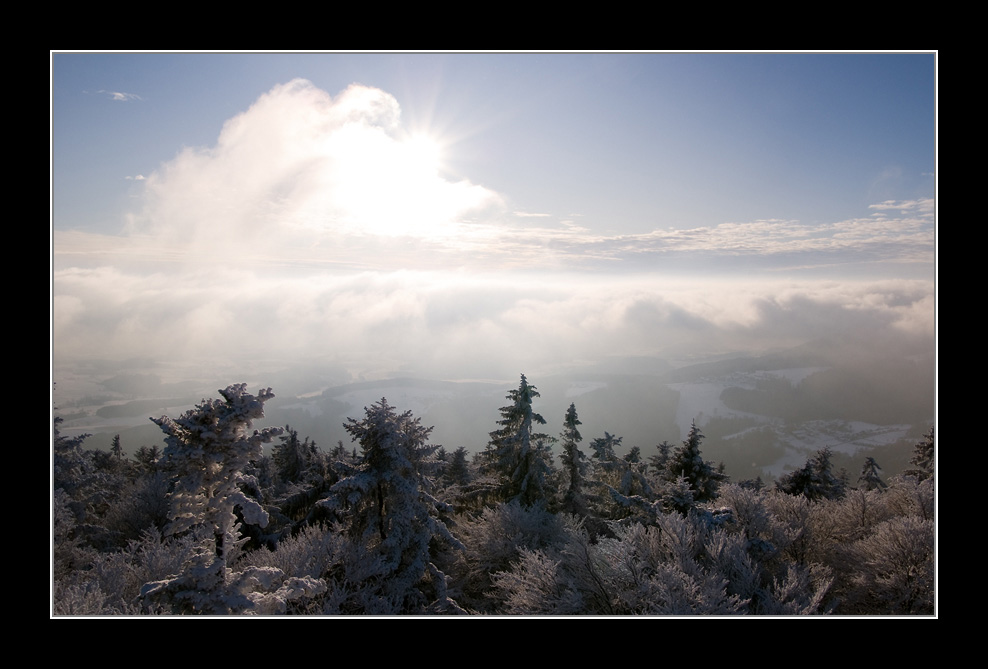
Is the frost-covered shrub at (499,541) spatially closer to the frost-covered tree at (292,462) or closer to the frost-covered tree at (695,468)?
the frost-covered tree at (695,468)

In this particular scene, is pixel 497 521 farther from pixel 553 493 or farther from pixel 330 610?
pixel 330 610

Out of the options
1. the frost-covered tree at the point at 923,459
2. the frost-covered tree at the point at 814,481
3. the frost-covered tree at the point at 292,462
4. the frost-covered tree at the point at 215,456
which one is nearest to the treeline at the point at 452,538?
the frost-covered tree at the point at 215,456

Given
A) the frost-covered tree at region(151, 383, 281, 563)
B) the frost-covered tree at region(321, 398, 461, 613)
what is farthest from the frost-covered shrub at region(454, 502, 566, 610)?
the frost-covered tree at region(151, 383, 281, 563)

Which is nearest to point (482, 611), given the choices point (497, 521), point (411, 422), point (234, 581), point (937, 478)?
point (497, 521)

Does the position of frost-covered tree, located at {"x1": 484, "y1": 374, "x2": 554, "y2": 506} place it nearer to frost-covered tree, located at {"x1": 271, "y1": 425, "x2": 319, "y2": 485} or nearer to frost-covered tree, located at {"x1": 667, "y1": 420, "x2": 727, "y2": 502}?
frost-covered tree, located at {"x1": 667, "y1": 420, "x2": 727, "y2": 502}

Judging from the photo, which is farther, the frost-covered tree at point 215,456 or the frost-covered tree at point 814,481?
the frost-covered tree at point 814,481

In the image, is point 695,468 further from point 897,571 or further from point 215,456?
point 215,456
